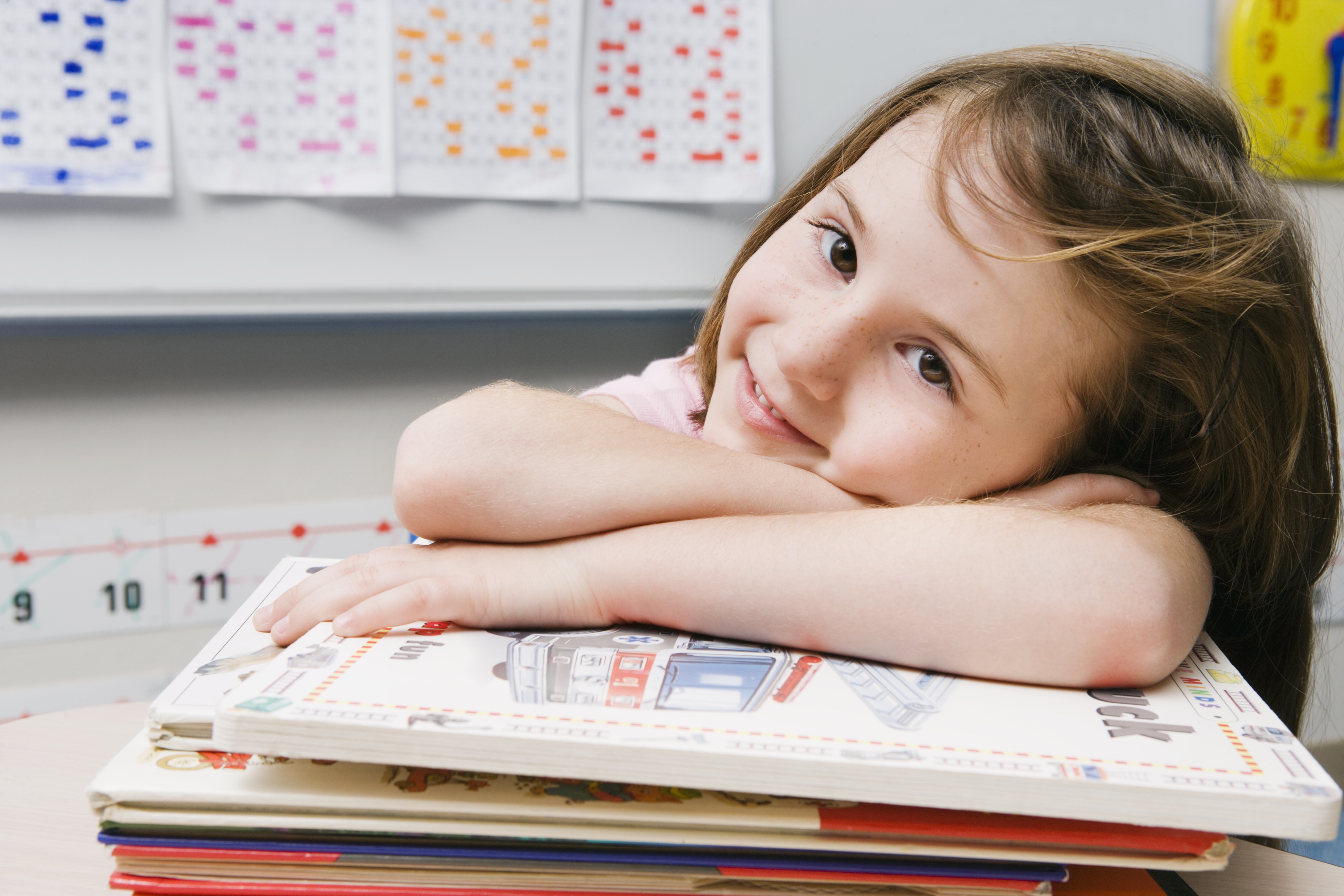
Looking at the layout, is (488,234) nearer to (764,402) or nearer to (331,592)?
(764,402)

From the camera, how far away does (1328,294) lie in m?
1.36

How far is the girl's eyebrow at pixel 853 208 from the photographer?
57 centimetres

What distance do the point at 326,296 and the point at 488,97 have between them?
272 mm

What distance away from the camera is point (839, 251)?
601 mm

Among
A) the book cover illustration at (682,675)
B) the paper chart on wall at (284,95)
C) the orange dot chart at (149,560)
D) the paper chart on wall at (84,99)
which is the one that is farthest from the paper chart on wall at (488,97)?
the book cover illustration at (682,675)

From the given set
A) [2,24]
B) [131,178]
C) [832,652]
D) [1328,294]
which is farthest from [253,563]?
[1328,294]

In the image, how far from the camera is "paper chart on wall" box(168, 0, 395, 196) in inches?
36.2

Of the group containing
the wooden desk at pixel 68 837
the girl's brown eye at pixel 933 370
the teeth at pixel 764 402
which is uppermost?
the girl's brown eye at pixel 933 370

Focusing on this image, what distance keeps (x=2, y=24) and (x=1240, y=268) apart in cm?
102

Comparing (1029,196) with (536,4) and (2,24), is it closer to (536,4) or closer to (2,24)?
(536,4)

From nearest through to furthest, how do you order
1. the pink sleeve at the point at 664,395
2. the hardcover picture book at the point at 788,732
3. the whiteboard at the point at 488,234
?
the hardcover picture book at the point at 788,732 → the pink sleeve at the point at 664,395 → the whiteboard at the point at 488,234

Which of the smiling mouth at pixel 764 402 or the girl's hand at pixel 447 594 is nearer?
the girl's hand at pixel 447 594

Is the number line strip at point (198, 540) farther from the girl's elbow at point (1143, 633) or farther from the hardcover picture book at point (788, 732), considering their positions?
→ the girl's elbow at point (1143, 633)

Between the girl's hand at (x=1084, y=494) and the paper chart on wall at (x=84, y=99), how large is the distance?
2.74ft
